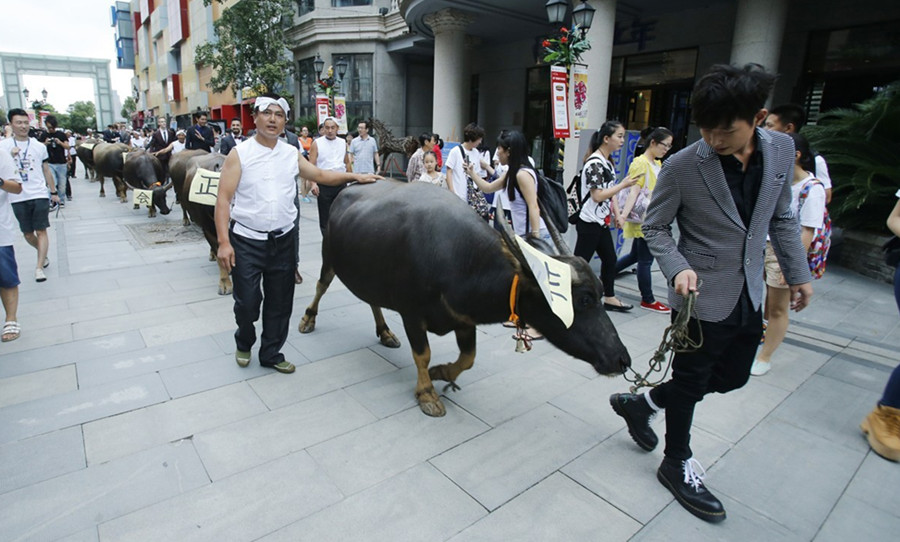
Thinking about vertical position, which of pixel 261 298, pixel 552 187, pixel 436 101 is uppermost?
pixel 436 101

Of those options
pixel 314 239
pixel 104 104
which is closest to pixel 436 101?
pixel 314 239

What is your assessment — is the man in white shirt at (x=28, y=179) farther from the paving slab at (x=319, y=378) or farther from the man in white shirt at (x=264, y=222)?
the paving slab at (x=319, y=378)

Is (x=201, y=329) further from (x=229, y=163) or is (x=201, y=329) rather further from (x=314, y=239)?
(x=314, y=239)

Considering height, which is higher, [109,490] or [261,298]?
[261,298]

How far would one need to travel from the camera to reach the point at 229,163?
355 centimetres

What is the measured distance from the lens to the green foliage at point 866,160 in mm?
7168

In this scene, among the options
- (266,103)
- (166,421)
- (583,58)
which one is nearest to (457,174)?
(266,103)

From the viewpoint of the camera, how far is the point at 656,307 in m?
5.66

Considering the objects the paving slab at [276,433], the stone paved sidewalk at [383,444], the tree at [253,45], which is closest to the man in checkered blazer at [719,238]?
the stone paved sidewalk at [383,444]

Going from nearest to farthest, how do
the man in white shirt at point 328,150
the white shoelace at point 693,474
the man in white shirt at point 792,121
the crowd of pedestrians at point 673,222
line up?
the crowd of pedestrians at point 673,222 < the white shoelace at point 693,474 < the man in white shirt at point 792,121 < the man in white shirt at point 328,150

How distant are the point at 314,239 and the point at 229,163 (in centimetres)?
547

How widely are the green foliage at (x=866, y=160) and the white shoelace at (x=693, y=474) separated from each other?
256 inches

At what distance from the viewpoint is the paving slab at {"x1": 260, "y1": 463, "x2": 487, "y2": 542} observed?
2.35 meters

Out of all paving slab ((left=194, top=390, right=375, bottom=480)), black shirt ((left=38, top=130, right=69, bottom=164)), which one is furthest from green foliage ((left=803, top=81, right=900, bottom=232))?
black shirt ((left=38, top=130, right=69, bottom=164))
